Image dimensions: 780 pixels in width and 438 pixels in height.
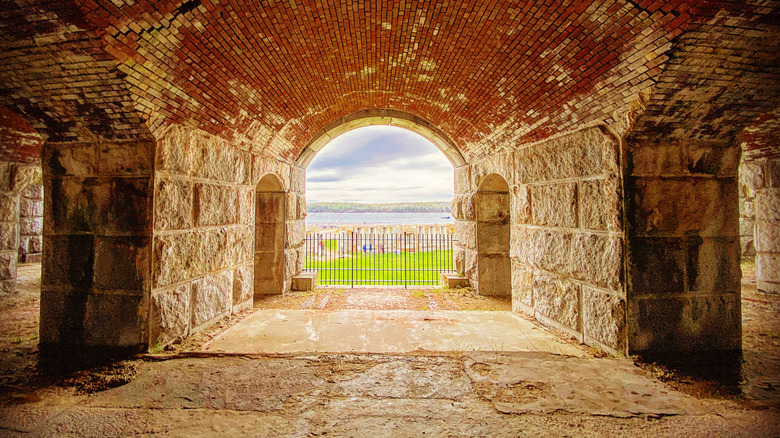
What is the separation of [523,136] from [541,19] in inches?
82.9

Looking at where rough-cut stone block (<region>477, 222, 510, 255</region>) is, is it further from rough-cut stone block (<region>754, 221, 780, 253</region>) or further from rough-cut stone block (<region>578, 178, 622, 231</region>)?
rough-cut stone block (<region>754, 221, 780, 253</region>)

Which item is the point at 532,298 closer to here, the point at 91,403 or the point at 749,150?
the point at 91,403

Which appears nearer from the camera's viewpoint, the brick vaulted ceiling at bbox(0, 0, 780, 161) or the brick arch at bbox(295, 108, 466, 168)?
the brick vaulted ceiling at bbox(0, 0, 780, 161)

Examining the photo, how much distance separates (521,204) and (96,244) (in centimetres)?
578

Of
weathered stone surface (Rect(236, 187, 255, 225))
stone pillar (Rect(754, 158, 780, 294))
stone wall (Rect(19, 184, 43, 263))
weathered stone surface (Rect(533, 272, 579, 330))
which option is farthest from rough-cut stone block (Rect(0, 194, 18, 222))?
stone pillar (Rect(754, 158, 780, 294))

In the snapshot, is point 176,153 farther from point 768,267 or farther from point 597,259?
point 768,267

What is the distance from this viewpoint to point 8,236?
7008mm

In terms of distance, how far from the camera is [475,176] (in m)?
7.09

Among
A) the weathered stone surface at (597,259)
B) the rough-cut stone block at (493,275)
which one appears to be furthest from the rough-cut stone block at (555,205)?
the rough-cut stone block at (493,275)

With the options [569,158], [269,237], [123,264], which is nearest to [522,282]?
[569,158]

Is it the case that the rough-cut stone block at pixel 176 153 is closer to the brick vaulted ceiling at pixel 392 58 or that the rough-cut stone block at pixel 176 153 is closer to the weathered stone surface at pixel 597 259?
the brick vaulted ceiling at pixel 392 58

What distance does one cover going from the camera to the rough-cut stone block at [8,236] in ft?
22.7

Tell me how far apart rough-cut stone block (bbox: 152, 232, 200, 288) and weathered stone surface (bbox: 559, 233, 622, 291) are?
4.92 metres

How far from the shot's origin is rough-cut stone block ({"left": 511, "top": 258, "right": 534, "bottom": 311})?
5.17 meters
